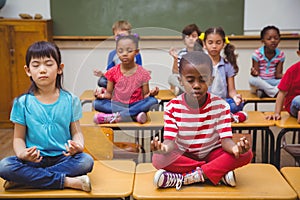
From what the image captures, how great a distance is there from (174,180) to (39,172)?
22.1 inches

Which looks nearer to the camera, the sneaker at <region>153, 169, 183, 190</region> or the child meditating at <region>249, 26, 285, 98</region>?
the sneaker at <region>153, 169, 183, 190</region>

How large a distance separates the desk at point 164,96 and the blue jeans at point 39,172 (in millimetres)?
1752

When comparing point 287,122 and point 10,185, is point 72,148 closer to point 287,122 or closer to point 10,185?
point 10,185

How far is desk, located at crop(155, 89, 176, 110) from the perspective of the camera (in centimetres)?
367

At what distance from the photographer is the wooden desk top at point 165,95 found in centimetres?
368

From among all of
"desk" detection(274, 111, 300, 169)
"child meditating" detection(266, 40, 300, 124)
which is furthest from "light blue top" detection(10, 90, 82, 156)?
"child meditating" detection(266, 40, 300, 124)

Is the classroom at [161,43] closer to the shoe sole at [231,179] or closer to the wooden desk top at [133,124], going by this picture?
the wooden desk top at [133,124]

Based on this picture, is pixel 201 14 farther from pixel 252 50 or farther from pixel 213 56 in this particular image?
pixel 213 56

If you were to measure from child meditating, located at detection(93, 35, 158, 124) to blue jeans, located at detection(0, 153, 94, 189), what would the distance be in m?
1.08

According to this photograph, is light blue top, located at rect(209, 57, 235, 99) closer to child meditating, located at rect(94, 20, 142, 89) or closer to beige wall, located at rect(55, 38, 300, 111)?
child meditating, located at rect(94, 20, 142, 89)

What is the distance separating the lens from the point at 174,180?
1881 mm

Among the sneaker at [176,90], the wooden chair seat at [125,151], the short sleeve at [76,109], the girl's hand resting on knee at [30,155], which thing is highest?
the short sleeve at [76,109]

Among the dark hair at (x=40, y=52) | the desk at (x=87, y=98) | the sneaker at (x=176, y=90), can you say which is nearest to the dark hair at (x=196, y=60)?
the dark hair at (x=40, y=52)

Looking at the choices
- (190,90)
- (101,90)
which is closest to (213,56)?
(101,90)
